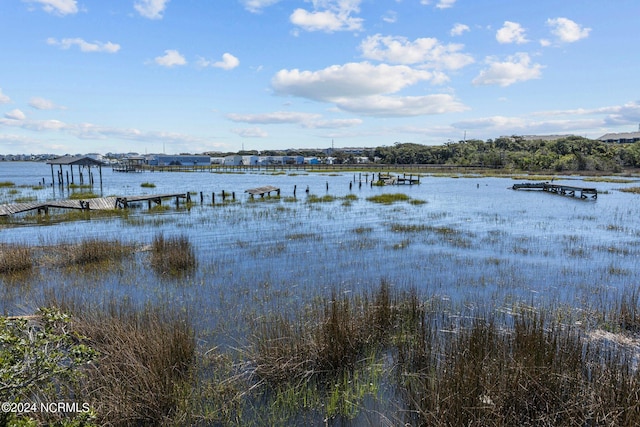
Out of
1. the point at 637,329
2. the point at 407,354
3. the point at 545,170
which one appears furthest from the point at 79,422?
the point at 545,170

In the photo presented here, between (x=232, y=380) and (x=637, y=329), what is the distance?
8.78m

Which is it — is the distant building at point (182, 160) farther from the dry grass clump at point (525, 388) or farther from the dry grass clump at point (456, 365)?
the dry grass clump at point (525, 388)

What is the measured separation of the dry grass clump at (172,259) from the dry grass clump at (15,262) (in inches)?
162

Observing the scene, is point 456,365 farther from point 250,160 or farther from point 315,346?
point 250,160

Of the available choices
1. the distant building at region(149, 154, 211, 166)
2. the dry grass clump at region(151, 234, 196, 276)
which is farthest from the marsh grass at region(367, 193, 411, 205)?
the distant building at region(149, 154, 211, 166)

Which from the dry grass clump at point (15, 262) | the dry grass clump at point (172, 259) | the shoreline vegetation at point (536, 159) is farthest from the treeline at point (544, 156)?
the dry grass clump at point (15, 262)

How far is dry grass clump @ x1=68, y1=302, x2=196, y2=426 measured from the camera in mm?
5320

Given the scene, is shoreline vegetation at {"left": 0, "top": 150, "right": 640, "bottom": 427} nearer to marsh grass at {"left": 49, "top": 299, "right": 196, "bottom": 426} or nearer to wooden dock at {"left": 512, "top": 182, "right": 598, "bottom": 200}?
marsh grass at {"left": 49, "top": 299, "right": 196, "bottom": 426}

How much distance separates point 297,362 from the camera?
6793 millimetres

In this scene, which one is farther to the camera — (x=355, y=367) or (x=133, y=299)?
(x=133, y=299)

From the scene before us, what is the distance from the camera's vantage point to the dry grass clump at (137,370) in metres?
5.32

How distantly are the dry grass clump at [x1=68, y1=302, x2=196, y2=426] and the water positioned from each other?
215 centimetres

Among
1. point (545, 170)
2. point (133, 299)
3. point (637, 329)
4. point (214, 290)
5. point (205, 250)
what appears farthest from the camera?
point (545, 170)

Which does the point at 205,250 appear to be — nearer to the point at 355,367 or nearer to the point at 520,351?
the point at 355,367
